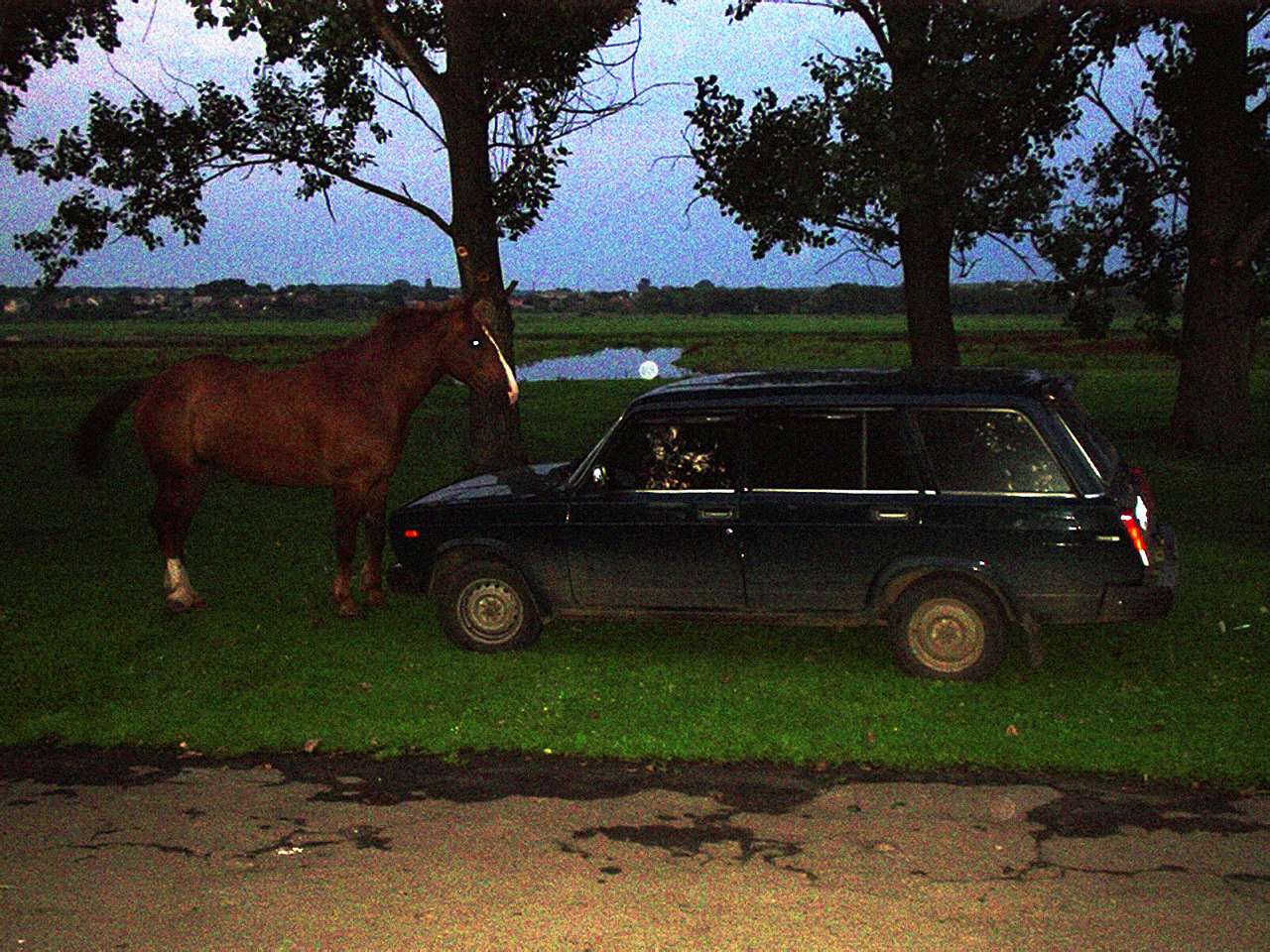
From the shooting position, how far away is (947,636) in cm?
830

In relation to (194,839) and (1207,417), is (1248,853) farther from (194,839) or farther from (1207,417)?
(1207,417)

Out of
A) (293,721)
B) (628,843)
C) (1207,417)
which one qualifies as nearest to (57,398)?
(1207,417)

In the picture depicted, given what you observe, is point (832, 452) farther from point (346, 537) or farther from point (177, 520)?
point (177, 520)

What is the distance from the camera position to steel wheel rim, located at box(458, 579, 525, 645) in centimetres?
923

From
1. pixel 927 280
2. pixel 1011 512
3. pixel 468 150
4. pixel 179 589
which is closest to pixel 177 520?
pixel 179 589

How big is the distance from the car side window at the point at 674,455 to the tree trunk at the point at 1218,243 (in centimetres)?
1590

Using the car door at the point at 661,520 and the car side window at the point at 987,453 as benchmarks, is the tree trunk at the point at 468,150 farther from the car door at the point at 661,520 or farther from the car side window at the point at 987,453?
the car side window at the point at 987,453

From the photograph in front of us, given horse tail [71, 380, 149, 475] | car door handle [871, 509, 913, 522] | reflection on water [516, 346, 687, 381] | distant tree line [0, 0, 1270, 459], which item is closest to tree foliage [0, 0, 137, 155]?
distant tree line [0, 0, 1270, 459]

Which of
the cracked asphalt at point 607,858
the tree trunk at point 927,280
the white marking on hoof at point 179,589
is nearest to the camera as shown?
the cracked asphalt at point 607,858

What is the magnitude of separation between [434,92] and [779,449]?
11291 mm

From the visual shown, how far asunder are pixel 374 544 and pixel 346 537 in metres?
0.35

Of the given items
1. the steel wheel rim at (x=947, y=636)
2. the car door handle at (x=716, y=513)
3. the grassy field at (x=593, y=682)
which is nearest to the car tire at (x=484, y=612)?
the grassy field at (x=593, y=682)

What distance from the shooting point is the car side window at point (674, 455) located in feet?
28.3

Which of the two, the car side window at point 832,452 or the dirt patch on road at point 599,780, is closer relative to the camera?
the dirt patch on road at point 599,780
